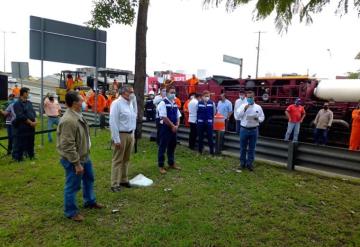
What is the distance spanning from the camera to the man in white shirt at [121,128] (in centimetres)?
575

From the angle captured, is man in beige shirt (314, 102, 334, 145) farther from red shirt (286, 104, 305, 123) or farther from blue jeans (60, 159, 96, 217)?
blue jeans (60, 159, 96, 217)

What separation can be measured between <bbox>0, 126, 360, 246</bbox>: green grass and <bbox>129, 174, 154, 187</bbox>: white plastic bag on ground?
153mm

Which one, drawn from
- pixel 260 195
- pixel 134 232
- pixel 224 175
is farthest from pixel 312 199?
pixel 134 232

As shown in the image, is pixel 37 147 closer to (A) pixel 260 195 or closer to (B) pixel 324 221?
(A) pixel 260 195

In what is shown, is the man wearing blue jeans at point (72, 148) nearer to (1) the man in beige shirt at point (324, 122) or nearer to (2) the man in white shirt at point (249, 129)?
(2) the man in white shirt at point (249, 129)

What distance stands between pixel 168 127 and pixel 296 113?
626 centimetres

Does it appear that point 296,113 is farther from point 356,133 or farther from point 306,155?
point 306,155

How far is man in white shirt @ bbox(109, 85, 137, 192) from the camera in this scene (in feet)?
18.9

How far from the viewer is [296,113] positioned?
11.9 metres

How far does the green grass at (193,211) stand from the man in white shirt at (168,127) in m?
0.32

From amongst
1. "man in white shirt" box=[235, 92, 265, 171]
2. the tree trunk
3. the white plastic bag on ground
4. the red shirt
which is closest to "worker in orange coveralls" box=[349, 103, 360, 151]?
the red shirt

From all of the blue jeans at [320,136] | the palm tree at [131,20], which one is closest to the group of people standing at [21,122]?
the palm tree at [131,20]

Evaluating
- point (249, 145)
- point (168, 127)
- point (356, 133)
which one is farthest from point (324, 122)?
point (168, 127)

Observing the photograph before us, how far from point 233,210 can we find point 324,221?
1.18 metres
